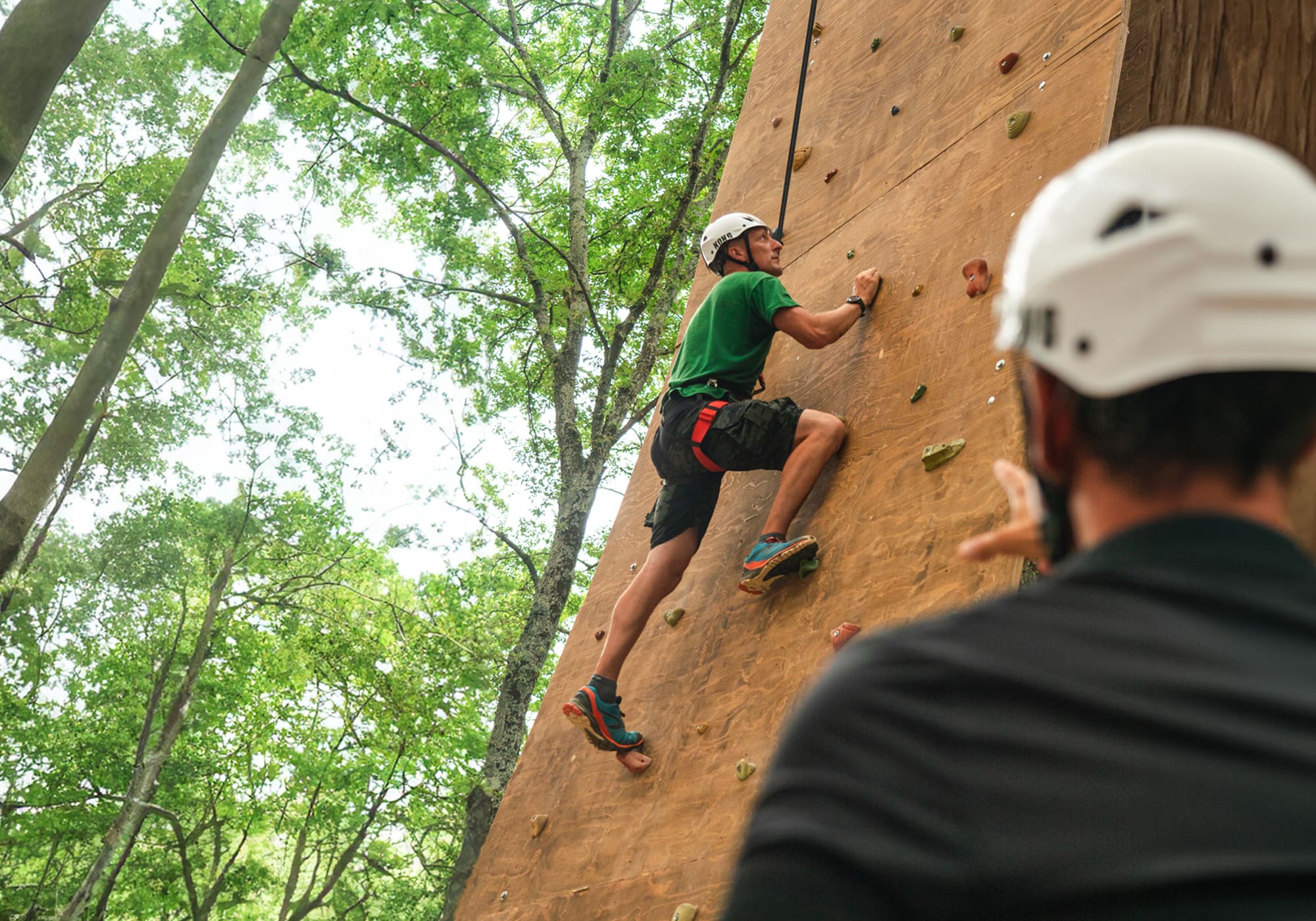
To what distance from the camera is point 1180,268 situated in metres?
0.81

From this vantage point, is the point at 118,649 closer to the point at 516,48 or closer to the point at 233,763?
the point at 233,763

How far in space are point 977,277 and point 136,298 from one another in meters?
8.18

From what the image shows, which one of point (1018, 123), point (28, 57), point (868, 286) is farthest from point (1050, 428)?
point (28, 57)

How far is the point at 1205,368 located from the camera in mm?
772

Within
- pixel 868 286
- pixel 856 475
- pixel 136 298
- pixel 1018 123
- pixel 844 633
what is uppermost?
pixel 136 298

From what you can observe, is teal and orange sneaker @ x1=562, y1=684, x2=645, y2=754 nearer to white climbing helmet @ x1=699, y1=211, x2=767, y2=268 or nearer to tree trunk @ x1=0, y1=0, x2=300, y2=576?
white climbing helmet @ x1=699, y1=211, x2=767, y2=268

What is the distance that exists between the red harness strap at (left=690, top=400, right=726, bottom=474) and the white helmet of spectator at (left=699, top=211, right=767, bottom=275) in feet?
2.39

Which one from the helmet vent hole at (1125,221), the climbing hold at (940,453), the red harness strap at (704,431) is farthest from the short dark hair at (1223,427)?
the red harness strap at (704,431)

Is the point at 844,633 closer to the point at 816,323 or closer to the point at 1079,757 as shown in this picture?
the point at 816,323

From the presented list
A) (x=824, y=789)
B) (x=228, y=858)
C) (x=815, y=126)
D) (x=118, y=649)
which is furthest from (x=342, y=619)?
(x=824, y=789)

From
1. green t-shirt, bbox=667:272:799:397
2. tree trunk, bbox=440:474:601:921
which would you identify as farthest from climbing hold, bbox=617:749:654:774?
tree trunk, bbox=440:474:601:921

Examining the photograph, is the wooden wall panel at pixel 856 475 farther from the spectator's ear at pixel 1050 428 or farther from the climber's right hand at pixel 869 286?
the spectator's ear at pixel 1050 428

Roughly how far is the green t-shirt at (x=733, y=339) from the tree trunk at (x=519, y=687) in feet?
21.2

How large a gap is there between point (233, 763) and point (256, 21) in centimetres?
1593
